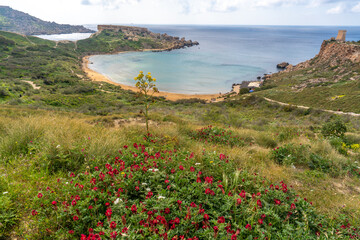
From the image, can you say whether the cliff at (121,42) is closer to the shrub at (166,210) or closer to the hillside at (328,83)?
the hillside at (328,83)

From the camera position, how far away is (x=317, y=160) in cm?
519

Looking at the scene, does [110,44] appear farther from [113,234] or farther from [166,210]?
[113,234]

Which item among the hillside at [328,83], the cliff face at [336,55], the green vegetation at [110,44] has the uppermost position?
the green vegetation at [110,44]

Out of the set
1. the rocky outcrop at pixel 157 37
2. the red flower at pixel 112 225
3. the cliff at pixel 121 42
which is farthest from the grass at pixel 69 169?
the rocky outcrop at pixel 157 37

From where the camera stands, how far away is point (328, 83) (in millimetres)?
37281

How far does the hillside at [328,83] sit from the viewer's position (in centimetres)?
2498

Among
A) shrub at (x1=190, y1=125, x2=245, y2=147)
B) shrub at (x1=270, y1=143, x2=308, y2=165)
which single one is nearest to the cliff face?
shrub at (x1=270, y1=143, x2=308, y2=165)

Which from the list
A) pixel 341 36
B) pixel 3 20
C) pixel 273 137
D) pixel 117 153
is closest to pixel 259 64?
pixel 341 36

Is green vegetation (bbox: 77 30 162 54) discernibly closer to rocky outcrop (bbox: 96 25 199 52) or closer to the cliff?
the cliff

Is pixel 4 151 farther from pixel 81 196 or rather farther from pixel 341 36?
pixel 341 36

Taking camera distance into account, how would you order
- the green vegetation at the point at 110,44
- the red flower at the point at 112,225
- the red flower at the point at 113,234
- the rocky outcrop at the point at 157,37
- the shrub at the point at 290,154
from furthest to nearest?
the rocky outcrop at the point at 157,37, the green vegetation at the point at 110,44, the shrub at the point at 290,154, the red flower at the point at 112,225, the red flower at the point at 113,234

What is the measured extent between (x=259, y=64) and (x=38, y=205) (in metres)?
84.6

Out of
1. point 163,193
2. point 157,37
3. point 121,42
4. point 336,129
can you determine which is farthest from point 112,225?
point 157,37

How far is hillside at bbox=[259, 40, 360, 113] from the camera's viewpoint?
2498 centimetres
